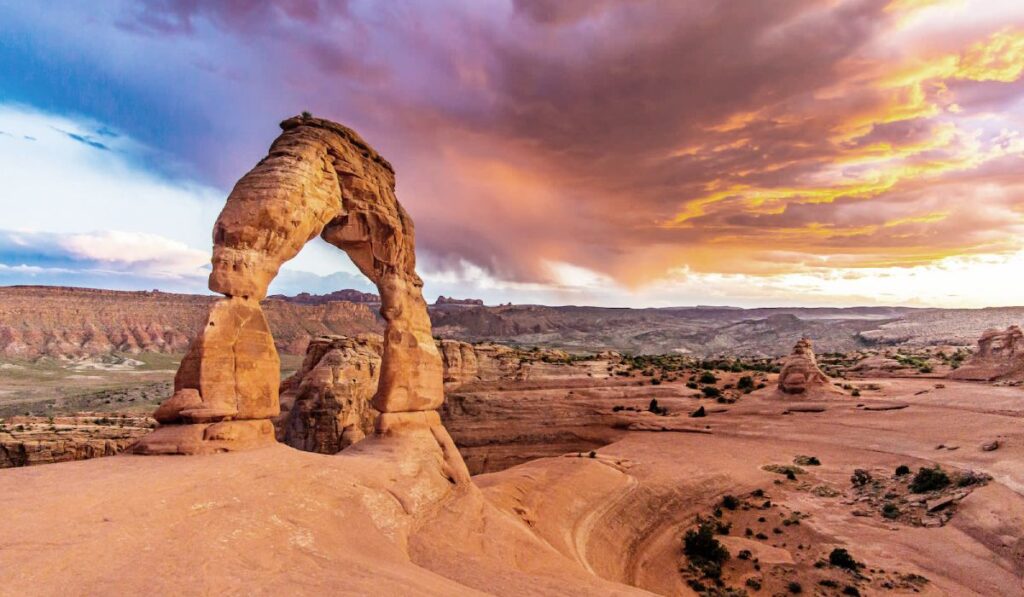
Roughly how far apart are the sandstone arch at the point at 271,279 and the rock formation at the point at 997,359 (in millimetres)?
45691

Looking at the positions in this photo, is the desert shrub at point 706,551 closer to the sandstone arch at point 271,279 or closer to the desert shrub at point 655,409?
the sandstone arch at point 271,279

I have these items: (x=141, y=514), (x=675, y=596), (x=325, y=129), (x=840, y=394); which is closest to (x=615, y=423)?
(x=840, y=394)

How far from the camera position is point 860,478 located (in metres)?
23.2

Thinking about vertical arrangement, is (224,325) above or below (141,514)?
above

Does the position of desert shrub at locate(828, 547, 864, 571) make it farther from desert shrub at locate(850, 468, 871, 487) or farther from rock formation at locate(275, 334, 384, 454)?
rock formation at locate(275, 334, 384, 454)

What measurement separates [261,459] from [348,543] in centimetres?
373

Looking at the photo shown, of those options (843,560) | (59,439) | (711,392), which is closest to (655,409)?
(711,392)

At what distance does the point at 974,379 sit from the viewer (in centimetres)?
4009

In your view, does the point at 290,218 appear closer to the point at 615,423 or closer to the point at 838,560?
the point at 838,560

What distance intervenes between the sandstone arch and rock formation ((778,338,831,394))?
3050cm

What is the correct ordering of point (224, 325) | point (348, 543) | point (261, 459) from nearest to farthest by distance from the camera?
point (348, 543)
point (261, 459)
point (224, 325)

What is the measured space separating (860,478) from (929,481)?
9.47ft

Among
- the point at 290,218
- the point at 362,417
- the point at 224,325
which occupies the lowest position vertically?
the point at 362,417

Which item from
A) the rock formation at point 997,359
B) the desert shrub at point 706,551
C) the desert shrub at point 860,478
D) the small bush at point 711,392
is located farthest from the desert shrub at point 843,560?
the rock formation at point 997,359
